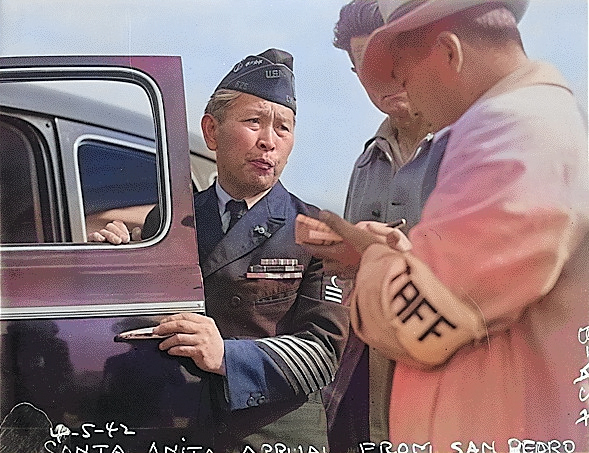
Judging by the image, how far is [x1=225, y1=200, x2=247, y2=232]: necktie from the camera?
7.15 feet

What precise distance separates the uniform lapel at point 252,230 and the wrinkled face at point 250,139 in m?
0.04

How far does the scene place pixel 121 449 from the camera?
2186 millimetres

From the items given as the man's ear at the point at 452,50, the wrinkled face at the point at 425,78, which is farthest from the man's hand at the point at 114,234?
the man's ear at the point at 452,50

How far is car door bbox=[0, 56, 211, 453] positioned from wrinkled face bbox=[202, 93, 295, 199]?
99 mm

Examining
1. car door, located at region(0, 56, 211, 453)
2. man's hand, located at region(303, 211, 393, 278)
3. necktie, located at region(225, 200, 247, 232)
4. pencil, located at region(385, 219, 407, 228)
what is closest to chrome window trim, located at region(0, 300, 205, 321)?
car door, located at region(0, 56, 211, 453)

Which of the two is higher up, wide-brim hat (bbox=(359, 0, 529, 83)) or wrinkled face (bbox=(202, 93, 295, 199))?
wide-brim hat (bbox=(359, 0, 529, 83))

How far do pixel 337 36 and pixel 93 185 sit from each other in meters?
0.78

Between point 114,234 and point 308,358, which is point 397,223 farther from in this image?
point 114,234

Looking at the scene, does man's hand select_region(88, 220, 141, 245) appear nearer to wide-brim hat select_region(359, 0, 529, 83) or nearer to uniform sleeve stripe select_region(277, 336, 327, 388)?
uniform sleeve stripe select_region(277, 336, 327, 388)

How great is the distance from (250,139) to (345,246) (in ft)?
1.27

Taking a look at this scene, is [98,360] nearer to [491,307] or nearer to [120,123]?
[120,123]

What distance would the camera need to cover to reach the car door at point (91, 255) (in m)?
2.14

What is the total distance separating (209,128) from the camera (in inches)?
86.0

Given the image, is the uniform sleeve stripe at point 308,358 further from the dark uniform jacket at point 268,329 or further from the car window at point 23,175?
the car window at point 23,175
